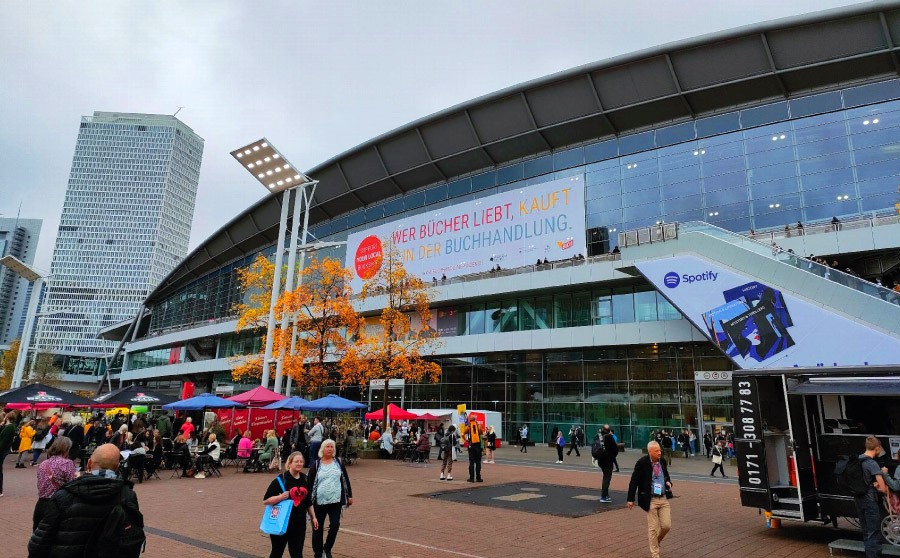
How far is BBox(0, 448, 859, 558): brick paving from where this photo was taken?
26.3ft

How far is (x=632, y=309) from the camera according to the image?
3109 cm

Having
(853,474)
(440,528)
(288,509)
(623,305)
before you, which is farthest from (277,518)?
(623,305)

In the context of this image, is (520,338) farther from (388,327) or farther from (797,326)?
(797,326)

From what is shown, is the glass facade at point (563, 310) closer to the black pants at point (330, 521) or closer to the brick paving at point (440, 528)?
the brick paving at point (440, 528)

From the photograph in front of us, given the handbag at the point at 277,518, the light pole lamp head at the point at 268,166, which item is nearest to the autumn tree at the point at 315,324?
the light pole lamp head at the point at 268,166

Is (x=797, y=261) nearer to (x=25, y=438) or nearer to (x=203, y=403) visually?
(x=203, y=403)

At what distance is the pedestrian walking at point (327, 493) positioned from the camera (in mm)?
6684

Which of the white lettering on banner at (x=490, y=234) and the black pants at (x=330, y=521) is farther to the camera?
the white lettering on banner at (x=490, y=234)

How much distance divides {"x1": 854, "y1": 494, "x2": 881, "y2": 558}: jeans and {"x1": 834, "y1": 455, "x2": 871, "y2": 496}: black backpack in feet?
0.28

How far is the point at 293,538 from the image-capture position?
6.10 metres

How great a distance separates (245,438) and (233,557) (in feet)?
44.3

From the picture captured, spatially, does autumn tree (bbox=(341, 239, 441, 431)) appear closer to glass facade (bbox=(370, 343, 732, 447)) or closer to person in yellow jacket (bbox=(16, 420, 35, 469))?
glass facade (bbox=(370, 343, 732, 447))

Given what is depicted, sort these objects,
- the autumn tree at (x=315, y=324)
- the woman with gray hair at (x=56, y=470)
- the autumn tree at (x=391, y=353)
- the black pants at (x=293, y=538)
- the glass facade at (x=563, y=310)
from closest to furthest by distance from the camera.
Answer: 1. the black pants at (x=293, y=538)
2. the woman with gray hair at (x=56, y=470)
3. the autumn tree at (x=315, y=324)
4. the autumn tree at (x=391, y=353)
5. the glass facade at (x=563, y=310)

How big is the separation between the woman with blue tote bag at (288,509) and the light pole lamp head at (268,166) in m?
22.0
